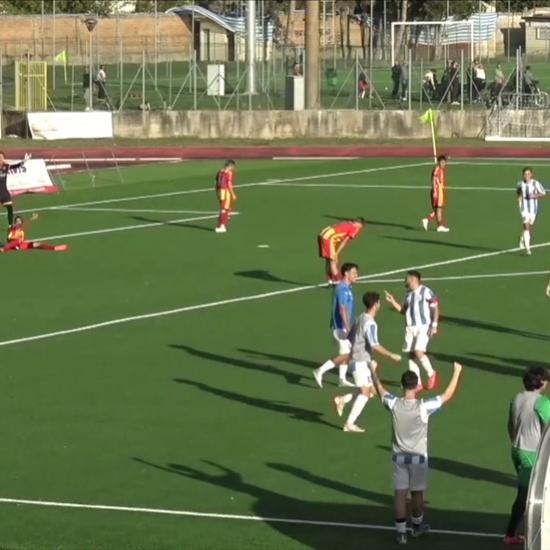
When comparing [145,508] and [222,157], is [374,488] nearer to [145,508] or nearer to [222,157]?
[145,508]

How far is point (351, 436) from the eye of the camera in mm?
18922

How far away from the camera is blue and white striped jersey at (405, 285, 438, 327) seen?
21156mm

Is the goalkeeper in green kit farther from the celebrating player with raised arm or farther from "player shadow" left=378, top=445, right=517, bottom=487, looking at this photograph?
the celebrating player with raised arm

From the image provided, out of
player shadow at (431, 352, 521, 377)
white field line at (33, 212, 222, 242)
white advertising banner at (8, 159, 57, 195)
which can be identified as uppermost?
white advertising banner at (8, 159, 57, 195)

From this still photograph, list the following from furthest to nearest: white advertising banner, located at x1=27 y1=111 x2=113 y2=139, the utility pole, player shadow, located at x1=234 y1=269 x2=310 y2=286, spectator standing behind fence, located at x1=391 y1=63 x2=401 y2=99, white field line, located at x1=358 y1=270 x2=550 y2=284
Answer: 1. spectator standing behind fence, located at x1=391 y1=63 x2=401 y2=99
2. the utility pole
3. white advertising banner, located at x1=27 y1=111 x2=113 y2=139
4. player shadow, located at x1=234 y1=269 x2=310 y2=286
5. white field line, located at x1=358 y1=270 x2=550 y2=284

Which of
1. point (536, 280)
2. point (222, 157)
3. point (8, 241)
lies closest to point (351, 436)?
point (536, 280)

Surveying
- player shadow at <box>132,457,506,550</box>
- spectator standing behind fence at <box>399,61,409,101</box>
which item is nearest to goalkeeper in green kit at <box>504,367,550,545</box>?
player shadow at <box>132,457,506,550</box>

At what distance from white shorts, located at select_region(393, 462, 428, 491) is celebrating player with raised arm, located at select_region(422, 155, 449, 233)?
2113cm

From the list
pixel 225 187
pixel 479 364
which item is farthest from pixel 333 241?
pixel 225 187

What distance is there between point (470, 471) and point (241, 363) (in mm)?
6477

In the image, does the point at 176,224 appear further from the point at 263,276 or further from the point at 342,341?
the point at 342,341

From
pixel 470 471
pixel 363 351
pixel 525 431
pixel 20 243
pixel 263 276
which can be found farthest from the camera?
pixel 20 243

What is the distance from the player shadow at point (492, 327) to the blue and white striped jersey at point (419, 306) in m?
3.84

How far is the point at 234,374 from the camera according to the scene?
2255 centimetres
